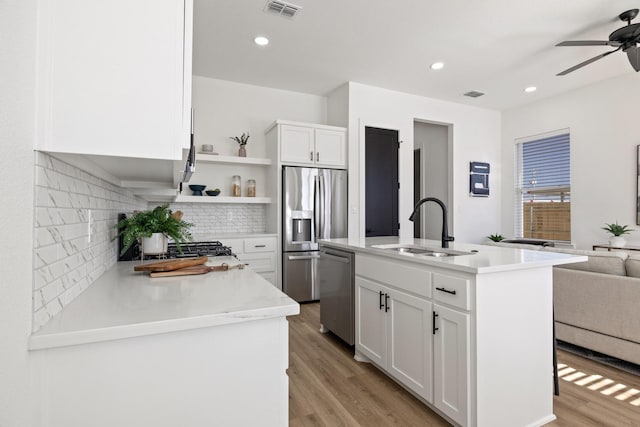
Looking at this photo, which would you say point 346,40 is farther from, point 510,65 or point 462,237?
point 462,237

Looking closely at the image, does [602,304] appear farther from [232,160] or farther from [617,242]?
[232,160]

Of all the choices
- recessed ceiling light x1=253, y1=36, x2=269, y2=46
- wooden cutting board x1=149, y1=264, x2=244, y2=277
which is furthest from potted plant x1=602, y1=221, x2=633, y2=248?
wooden cutting board x1=149, y1=264, x2=244, y2=277

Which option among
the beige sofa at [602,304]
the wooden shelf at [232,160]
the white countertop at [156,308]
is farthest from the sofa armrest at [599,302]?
the wooden shelf at [232,160]

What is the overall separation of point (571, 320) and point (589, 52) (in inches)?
125

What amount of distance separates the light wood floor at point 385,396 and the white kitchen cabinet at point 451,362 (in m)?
0.18

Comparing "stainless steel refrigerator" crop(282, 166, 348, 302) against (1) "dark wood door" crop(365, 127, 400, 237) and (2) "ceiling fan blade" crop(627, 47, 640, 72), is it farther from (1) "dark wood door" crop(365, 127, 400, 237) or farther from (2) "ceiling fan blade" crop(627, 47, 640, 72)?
(2) "ceiling fan blade" crop(627, 47, 640, 72)

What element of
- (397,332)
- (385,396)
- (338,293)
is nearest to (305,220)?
(338,293)

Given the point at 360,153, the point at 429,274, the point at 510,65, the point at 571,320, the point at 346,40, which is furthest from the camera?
the point at 360,153

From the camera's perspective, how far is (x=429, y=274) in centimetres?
180

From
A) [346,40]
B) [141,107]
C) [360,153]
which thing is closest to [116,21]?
[141,107]

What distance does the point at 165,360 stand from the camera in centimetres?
92

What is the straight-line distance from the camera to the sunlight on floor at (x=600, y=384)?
6.66 ft

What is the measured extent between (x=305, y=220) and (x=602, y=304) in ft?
9.99

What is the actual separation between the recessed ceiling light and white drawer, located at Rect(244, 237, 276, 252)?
224 centimetres
